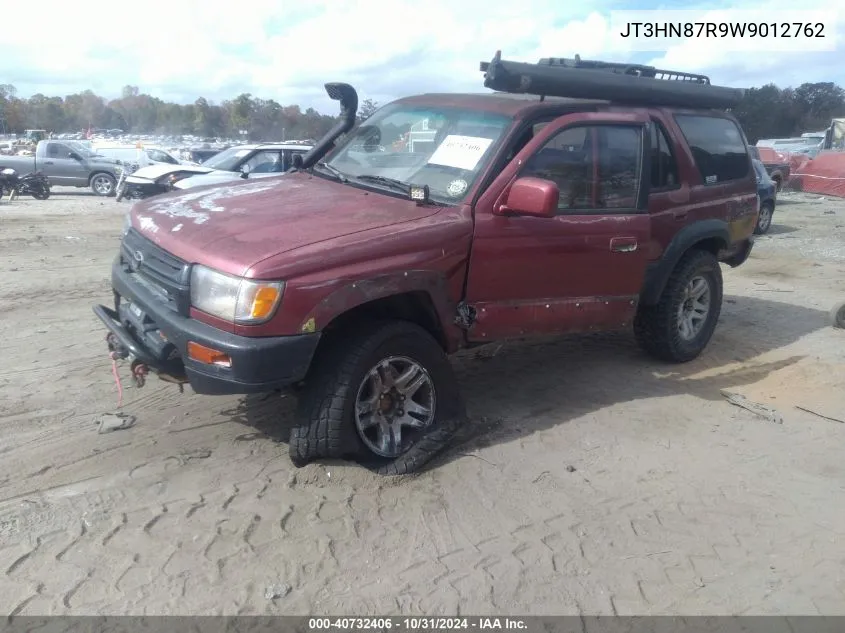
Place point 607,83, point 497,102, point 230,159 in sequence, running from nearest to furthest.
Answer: point 497,102, point 607,83, point 230,159

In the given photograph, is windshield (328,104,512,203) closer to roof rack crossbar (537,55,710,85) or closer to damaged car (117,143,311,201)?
roof rack crossbar (537,55,710,85)

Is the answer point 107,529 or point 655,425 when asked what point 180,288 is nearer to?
point 107,529

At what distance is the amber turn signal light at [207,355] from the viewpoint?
3475 millimetres

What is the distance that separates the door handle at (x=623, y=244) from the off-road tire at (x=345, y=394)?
161 cm

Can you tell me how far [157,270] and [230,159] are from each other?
10.3 meters

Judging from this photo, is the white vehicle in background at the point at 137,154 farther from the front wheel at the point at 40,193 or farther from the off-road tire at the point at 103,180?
the front wheel at the point at 40,193

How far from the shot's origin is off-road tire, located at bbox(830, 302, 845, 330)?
7.41 meters

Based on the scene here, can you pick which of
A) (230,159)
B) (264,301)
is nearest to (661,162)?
(264,301)

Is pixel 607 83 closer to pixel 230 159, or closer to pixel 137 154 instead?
pixel 230 159

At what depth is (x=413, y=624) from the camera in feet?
9.64

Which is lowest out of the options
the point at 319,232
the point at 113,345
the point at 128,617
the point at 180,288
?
the point at 128,617

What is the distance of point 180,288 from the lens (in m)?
3.62

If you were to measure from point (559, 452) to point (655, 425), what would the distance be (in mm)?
845

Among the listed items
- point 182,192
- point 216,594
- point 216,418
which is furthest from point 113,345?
point 216,594
